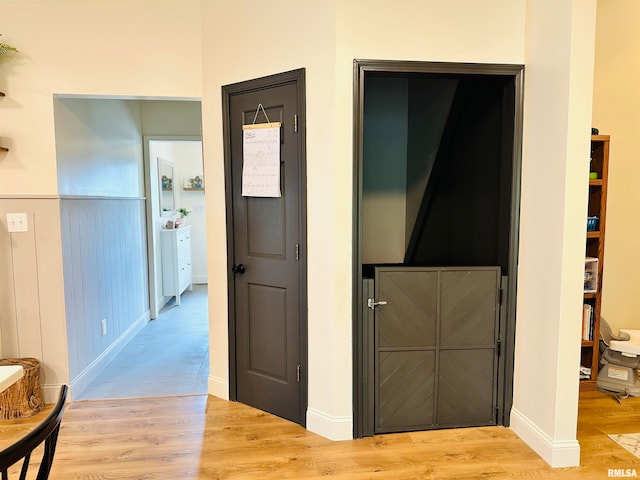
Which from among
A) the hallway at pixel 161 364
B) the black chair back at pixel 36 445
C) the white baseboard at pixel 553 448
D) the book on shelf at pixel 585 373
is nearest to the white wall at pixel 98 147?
the hallway at pixel 161 364

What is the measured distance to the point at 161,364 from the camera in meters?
3.56

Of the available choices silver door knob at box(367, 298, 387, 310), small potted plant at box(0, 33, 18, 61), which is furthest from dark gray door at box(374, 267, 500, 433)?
small potted plant at box(0, 33, 18, 61)

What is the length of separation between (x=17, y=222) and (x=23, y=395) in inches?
42.8

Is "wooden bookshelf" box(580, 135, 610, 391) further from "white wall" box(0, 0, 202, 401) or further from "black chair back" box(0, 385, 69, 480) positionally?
"black chair back" box(0, 385, 69, 480)

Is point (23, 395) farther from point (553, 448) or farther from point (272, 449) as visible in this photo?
point (553, 448)

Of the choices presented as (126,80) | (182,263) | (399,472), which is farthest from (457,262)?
(182,263)

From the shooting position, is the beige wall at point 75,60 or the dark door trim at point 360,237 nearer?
the dark door trim at point 360,237

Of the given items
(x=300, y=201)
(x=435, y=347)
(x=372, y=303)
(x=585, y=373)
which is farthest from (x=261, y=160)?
(x=585, y=373)

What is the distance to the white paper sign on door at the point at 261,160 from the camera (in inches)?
101

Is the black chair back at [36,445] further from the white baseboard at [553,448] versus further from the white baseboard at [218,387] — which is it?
the white baseboard at [553,448]

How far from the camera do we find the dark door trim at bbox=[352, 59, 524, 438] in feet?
7.56

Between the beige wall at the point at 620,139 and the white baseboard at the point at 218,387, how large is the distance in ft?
9.63

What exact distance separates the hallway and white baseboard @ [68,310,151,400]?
0.04 metres

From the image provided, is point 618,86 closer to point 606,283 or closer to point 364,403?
point 606,283
